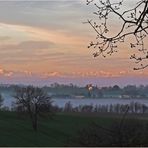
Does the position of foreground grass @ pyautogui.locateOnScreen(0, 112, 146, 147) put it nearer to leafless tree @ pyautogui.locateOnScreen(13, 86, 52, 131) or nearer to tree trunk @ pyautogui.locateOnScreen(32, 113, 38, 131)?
tree trunk @ pyautogui.locateOnScreen(32, 113, 38, 131)

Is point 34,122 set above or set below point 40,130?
above

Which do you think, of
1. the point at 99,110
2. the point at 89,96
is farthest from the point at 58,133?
the point at 89,96

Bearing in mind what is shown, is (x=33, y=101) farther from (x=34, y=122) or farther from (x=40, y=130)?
(x=40, y=130)

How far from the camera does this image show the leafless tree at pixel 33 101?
2405 inches

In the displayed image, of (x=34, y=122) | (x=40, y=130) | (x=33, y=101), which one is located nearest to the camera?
(x=40, y=130)

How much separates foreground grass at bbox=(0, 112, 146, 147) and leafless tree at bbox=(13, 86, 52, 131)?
6.50 feet

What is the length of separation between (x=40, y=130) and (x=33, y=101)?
3952 millimetres

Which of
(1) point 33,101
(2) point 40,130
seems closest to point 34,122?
(2) point 40,130

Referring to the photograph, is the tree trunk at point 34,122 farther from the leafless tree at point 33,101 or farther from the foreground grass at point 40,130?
the foreground grass at point 40,130

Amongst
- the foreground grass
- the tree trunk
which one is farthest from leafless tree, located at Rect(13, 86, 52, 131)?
the foreground grass

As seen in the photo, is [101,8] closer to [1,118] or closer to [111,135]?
[111,135]

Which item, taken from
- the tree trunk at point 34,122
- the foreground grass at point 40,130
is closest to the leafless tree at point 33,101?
the tree trunk at point 34,122

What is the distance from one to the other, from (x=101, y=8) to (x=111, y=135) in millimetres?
2016

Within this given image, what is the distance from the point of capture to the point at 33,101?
61.4 m
